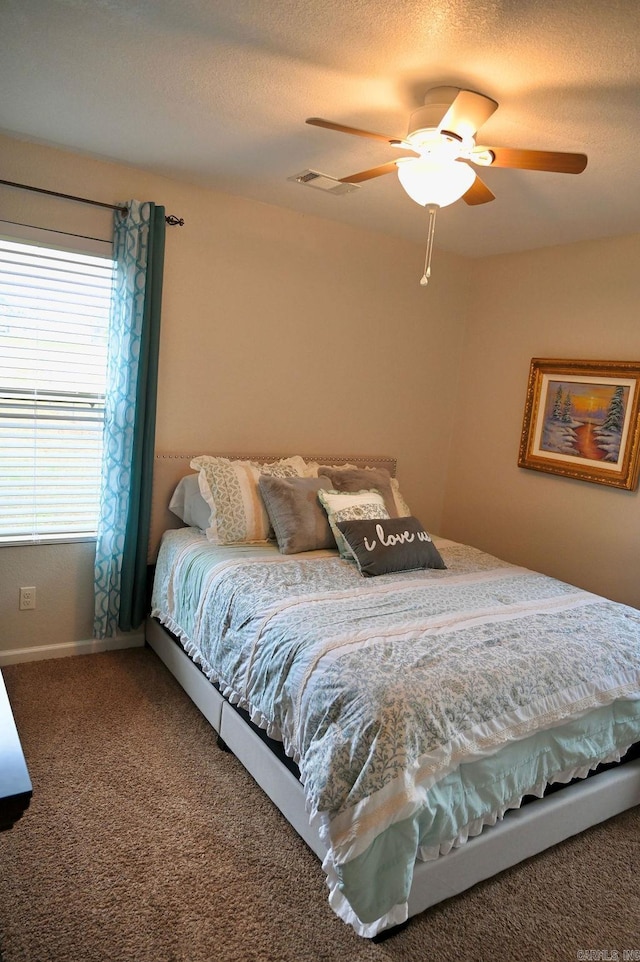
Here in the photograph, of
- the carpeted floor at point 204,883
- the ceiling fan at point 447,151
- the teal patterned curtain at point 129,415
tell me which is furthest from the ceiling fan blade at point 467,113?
the carpeted floor at point 204,883

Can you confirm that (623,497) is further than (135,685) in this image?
Yes

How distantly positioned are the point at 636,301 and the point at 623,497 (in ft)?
3.39

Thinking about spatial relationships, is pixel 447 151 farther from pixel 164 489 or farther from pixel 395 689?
pixel 164 489

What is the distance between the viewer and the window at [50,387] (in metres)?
2.78

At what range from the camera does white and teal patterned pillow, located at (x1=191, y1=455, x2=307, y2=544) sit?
2996 millimetres

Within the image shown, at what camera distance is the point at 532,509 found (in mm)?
3766

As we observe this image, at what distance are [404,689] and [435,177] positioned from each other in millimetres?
1569

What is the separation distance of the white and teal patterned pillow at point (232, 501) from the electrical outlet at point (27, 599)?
920 mm

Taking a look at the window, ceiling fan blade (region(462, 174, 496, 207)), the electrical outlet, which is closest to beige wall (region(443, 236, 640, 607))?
ceiling fan blade (region(462, 174, 496, 207))

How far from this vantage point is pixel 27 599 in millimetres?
3010

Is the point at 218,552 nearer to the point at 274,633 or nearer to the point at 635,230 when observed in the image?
the point at 274,633

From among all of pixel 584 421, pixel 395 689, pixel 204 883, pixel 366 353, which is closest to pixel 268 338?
pixel 366 353

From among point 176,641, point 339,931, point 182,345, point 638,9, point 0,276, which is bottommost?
point 339,931

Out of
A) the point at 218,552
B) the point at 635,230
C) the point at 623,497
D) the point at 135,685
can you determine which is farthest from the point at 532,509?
the point at 135,685
